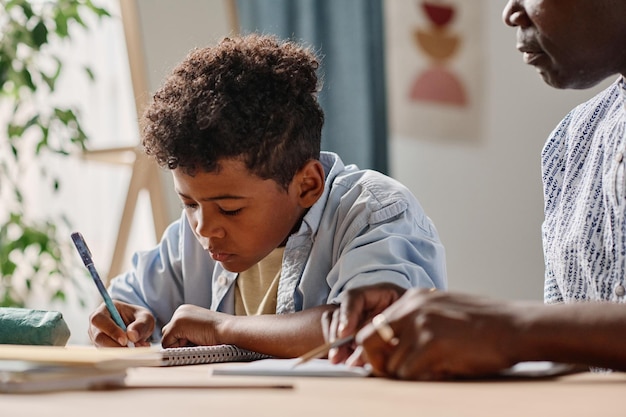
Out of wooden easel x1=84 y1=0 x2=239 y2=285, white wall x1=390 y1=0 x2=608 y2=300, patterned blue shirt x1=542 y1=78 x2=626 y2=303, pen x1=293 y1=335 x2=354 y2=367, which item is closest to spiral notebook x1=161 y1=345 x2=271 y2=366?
pen x1=293 y1=335 x2=354 y2=367

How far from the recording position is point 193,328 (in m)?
1.33

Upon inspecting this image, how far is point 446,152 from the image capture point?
3.21 metres

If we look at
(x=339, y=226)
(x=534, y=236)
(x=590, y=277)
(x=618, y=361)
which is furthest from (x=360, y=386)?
(x=534, y=236)

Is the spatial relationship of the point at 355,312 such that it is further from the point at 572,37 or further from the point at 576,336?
the point at 572,37

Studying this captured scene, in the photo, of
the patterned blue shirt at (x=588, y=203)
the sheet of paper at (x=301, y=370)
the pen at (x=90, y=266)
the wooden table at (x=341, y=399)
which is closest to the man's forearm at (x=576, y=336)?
the wooden table at (x=341, y=399)

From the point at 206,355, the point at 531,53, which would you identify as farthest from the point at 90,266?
the point at 531,53

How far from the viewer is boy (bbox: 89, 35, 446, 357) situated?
130 centimetres

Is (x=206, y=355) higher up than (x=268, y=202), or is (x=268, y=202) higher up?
(x=268, y=202)

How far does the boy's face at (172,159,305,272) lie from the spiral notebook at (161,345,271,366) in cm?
18

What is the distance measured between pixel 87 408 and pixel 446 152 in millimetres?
2633

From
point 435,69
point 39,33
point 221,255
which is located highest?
point 39,33

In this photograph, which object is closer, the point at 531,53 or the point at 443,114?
the point at 531,53

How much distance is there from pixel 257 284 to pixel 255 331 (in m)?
0.29

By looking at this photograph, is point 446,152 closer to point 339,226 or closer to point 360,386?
point 339,226
